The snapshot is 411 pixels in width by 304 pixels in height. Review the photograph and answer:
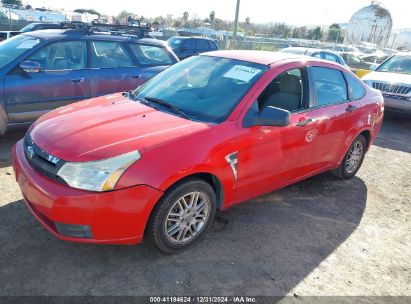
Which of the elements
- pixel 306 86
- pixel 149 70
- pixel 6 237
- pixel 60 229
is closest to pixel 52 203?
pixel 60 229

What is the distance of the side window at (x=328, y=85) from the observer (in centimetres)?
420

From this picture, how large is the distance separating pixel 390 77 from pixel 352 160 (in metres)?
5.42

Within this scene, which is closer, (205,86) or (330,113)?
(205,86)

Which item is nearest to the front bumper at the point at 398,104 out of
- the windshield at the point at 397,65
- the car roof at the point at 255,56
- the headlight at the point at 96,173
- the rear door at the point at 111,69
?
the windshield at the point at 397,65

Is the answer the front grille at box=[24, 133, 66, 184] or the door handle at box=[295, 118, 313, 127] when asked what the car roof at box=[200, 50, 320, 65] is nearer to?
the door handle at box=[295, 118, 313, 127]

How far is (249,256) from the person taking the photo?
3.35m

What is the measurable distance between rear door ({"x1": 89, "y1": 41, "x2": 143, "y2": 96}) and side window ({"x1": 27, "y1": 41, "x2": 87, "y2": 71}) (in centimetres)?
17

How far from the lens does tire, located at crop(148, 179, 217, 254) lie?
9.73 feet

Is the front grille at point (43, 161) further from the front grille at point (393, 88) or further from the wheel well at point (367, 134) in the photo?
the front grille at point (393, 88)

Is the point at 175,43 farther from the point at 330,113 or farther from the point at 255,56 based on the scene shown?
the point at 330,113

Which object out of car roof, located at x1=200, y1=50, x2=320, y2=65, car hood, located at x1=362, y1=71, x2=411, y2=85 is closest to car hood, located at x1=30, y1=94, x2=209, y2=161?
car roof, located at x1=200, y1=50, x2=320, y2=65

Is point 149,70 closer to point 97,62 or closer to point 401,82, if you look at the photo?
point 97,62

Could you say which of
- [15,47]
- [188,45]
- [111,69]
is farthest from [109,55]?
[188,45]

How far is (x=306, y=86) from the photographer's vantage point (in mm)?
4070
